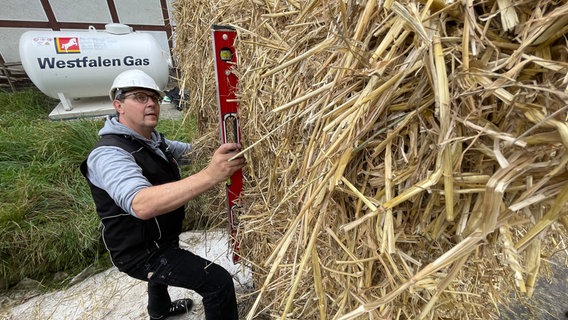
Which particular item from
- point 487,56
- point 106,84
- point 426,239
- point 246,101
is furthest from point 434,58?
point 106,84

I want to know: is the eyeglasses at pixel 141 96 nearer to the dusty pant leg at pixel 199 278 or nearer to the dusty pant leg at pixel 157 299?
the dusty pant leg at pixel 199 278

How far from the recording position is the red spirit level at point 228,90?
1.28 metres

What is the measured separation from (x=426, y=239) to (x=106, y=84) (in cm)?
625

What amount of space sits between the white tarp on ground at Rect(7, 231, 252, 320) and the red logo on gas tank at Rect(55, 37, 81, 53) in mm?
4363

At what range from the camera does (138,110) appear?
1720mm

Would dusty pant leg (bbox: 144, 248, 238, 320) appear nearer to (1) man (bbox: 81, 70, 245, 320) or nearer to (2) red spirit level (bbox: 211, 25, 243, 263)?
(1) man (bbox: 81, 70, 245, 320)

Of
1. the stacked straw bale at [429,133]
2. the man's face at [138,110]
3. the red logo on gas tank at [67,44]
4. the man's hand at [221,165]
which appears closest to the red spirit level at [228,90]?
the man's hand at [221,165]

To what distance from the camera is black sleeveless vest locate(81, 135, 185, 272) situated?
160 cm

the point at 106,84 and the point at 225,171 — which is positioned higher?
the point at 225,171

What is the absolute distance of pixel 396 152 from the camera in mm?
693

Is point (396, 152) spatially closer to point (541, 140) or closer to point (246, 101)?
point (541, 140)

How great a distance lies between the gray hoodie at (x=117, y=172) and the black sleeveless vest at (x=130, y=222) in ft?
0.14

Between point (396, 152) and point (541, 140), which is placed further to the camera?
point (396, 152)

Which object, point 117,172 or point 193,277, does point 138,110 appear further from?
point 193,277
